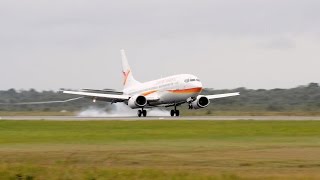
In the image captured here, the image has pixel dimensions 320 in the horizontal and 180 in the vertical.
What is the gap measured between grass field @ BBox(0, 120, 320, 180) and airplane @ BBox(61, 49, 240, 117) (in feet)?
89.8

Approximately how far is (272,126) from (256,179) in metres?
32.7

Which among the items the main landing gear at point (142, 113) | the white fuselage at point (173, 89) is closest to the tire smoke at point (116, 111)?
the white fuselage at point (173, 89)

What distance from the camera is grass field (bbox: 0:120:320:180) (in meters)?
30.0

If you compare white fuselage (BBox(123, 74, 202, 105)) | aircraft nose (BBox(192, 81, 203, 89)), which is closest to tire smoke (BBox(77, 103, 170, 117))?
white fuselage (BBox(123, 74, 202, 105))

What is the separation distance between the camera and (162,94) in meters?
90.1

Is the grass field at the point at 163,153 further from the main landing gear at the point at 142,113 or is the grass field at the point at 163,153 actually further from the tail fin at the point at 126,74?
the tail fin at the point at 126,74

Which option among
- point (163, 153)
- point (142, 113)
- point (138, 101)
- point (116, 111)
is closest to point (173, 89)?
point (138, 101)

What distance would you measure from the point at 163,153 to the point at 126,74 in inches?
2702

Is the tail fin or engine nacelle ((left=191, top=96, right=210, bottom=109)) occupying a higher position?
the tail fin

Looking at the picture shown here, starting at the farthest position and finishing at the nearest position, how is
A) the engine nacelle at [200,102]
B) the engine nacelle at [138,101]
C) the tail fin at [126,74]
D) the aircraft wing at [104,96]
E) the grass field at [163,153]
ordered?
the tail fin at [126,74], the aircraft wing at [104,96], the engine nacelle at [138,101], the engine nacelle at [200,102], the grass field at [163,153]

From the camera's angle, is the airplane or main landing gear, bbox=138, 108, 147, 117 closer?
the airplane

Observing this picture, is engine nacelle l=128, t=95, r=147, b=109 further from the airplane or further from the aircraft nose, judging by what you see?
the aircraft nose

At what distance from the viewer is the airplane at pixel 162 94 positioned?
8688 cm

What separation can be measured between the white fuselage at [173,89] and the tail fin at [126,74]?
769 centimetres
